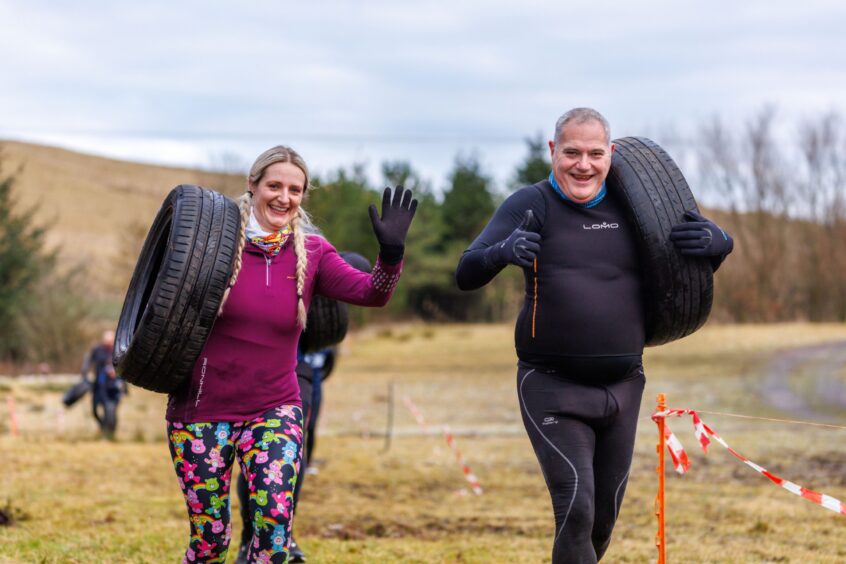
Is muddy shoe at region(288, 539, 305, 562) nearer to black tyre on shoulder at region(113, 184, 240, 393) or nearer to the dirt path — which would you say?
black tyre on shoulder at region(113, 184, 240, 393)

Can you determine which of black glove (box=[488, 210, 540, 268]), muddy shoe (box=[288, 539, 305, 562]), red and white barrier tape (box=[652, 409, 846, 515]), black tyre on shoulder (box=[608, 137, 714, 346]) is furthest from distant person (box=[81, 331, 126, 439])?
black glove (box=[488, 210, 540, 268])

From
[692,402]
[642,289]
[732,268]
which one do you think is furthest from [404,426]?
[732,268]

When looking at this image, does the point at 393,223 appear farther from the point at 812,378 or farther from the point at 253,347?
the point at 812,378

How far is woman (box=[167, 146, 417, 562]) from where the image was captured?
386cm

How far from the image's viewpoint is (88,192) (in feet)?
268

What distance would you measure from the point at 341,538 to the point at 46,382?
18.8m

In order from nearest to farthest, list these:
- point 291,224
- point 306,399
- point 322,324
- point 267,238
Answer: point 267,238, point 291,224, point 322,324, point 306,399

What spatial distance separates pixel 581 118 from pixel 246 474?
78.5 inches

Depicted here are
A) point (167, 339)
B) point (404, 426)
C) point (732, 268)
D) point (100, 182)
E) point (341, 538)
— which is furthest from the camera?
point (100, 182)

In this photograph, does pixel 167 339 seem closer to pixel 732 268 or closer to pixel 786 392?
pixel 786 392

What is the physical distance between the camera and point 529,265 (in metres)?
3.98

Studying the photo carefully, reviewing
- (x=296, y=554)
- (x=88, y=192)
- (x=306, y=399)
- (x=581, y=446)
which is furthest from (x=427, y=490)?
(x=88, y=192)

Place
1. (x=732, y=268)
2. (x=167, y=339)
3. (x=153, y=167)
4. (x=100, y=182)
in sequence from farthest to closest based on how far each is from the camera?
(x=153, y=167)
(x=100, y=182)
(x=732, y=268)
(x=167, y=339)

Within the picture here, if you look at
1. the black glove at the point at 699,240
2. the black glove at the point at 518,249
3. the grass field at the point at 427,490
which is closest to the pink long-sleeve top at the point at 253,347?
the black glove at the point at 518,249
